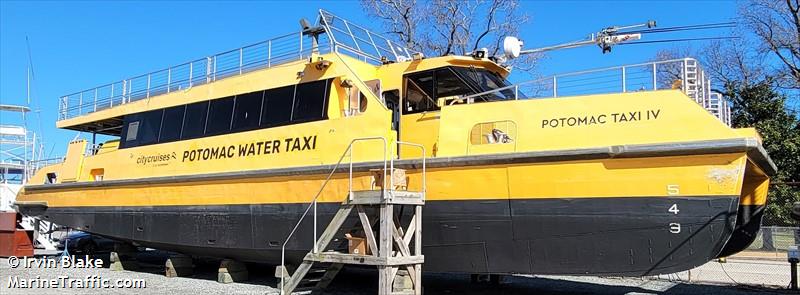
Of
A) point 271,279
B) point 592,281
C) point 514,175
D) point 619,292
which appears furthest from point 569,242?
point 271,279

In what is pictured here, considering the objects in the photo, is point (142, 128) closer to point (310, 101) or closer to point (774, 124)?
point (310, 101)

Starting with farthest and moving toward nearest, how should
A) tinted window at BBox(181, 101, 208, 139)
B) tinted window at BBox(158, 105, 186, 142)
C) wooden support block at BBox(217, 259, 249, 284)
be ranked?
tinted window at BBox(158, 105, 186, 142), tinted window at BBox(181, 101, 208, 139), wooden support block at BBox(217, 259, 249, 284)

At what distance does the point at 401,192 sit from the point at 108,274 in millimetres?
7740

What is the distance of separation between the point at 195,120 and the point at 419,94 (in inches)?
180

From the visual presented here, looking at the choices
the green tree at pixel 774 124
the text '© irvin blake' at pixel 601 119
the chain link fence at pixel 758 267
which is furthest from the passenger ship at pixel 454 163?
the green tree at pixel 774 124

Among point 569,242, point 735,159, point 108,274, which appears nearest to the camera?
point 735,159

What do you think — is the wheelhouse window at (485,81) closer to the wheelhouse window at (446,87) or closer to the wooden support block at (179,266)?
the wheelhouse window at (446,87)

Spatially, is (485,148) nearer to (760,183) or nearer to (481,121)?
(481,121)

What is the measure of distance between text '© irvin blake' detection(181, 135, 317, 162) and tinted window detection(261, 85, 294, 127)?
1.13 ft

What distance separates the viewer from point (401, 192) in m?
7.71

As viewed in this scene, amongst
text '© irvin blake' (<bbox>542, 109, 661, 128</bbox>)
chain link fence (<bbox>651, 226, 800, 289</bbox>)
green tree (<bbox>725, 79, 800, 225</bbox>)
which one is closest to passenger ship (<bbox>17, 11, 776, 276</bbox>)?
text '© irvin blake' (<bbox>542, 109, 661, 128</bbox>)

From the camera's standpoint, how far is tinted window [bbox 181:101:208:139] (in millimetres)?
11181

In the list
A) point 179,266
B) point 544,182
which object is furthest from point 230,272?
point 544,182

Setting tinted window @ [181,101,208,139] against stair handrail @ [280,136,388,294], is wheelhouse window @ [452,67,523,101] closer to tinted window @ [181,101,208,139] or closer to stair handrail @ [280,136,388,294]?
stair handrail @ [280,136,388,294]
